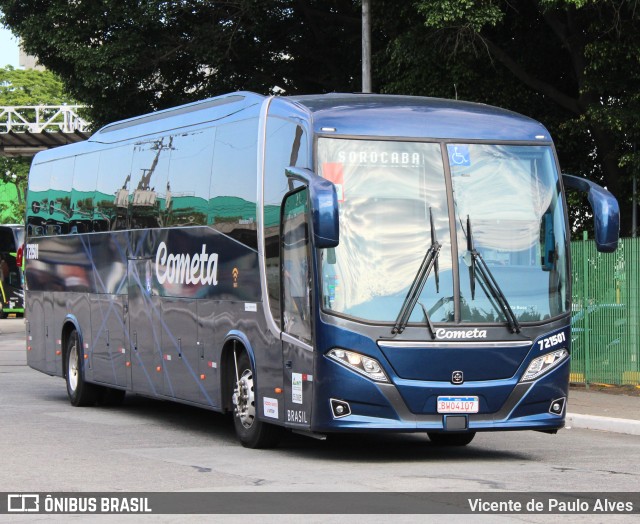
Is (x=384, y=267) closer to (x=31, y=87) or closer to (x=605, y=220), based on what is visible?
(x=605, y=220)

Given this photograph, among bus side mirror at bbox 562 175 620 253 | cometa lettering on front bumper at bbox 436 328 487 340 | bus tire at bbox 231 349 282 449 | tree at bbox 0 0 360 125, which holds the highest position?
tree at bbox 0 0 360 125

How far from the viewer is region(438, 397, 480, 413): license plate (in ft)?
40.1

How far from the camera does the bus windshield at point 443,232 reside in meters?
12.2

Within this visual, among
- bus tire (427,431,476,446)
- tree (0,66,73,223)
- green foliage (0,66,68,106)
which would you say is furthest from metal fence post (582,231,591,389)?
green foliage (0,66,68,106)

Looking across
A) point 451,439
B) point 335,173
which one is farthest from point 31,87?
Result: point 335,173

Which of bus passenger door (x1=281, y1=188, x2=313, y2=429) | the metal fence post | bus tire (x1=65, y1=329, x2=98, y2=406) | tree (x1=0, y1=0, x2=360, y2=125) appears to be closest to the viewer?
bus passenger door (x1=281, y1=188, x2=313, y2=429)

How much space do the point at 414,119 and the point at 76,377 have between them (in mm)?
8473

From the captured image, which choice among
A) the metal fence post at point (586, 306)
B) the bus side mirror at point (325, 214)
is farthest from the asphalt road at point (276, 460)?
the metal fence post at point (586, 306)

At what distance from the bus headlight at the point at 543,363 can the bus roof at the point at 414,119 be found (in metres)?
2.04

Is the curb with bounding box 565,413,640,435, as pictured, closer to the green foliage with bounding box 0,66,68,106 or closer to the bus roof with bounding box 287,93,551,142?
the bus roof with bounding box 287,93,551,142

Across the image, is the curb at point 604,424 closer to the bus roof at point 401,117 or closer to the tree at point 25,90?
the bus roof at point 401,117

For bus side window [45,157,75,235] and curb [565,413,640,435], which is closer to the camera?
curb [565,413,640,435]

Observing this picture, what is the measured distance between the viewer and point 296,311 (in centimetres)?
1262

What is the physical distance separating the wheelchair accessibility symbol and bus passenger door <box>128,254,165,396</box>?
4.88m
